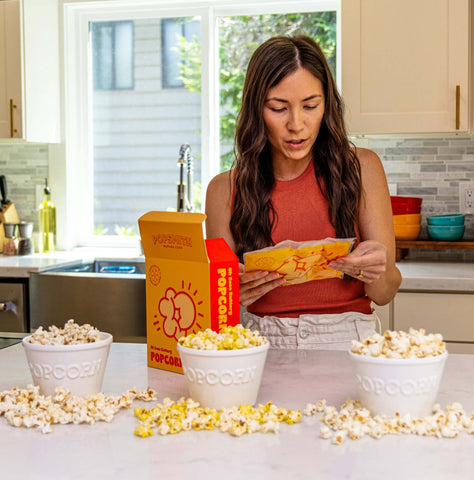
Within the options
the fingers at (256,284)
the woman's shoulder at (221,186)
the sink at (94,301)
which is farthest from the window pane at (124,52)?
the fingers at (256,284)

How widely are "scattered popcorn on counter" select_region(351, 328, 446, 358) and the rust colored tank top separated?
74 cm

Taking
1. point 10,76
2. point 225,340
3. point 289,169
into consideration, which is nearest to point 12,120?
point 10,76

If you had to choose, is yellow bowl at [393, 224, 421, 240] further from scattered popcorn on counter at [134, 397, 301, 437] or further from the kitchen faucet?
scattered popcorn on counter at [134, 397, 301, 437]

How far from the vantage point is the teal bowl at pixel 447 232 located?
10.6ft

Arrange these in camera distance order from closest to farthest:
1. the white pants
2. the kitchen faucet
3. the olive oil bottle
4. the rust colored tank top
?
the white pants, the rust colored tank top, the kitchen faucet, the olive oil bottle

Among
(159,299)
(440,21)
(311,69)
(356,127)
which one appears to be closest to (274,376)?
(159,299)

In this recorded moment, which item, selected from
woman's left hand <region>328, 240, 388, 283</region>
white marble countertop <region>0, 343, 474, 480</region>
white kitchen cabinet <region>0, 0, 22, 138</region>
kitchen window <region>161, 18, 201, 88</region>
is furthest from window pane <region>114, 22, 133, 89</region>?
white marble countertop <region>0, 343, 474, 480</region>

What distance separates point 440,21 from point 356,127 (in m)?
0.56

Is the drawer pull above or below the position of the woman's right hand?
below

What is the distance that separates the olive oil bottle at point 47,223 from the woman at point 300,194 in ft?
6.73

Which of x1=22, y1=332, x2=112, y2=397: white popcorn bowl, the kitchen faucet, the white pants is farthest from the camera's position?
the kitchen faucet

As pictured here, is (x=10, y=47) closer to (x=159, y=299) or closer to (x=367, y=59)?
(x=367, y=59)

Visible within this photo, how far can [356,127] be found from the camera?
123 inches

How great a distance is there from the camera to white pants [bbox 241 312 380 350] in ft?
5.60
